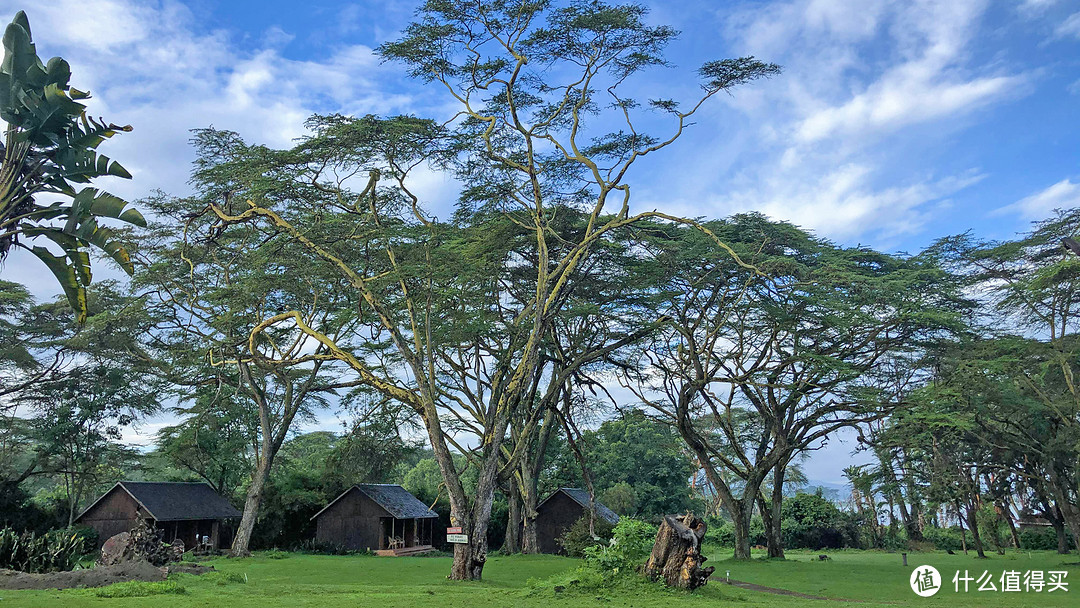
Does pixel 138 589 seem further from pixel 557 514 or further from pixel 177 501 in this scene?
pixel 557 514

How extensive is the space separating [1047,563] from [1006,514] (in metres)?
7.97

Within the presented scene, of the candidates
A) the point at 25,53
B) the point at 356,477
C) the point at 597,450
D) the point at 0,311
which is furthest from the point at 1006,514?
the point at 0,311

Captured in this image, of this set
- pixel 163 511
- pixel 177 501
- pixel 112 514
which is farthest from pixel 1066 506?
pixel 112 514

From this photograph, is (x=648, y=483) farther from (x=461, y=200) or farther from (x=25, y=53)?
(x=25, y=53)

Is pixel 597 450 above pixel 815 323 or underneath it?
underneath

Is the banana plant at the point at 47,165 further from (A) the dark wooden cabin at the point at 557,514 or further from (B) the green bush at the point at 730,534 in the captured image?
(B) the green bush at the point at 730,534

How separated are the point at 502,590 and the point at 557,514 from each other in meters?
20.3

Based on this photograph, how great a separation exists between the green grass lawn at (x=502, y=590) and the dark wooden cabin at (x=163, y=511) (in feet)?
17.5

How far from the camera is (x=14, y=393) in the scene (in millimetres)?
30000

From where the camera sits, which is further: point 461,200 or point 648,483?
point 648,483

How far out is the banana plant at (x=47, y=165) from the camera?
11438 mm

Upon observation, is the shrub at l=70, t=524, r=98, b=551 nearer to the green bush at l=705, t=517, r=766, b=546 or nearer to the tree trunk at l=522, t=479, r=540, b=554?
the tree trunk at l=522, t=479, r=540, b=554

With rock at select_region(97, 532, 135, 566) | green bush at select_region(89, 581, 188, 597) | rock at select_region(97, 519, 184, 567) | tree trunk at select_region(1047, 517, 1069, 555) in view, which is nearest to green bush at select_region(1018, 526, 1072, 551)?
tree trunk at select_region(1047, 517, 1069, 555)

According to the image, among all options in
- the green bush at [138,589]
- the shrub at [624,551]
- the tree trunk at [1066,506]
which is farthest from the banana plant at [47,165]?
the tree trunk at [1066,506]
